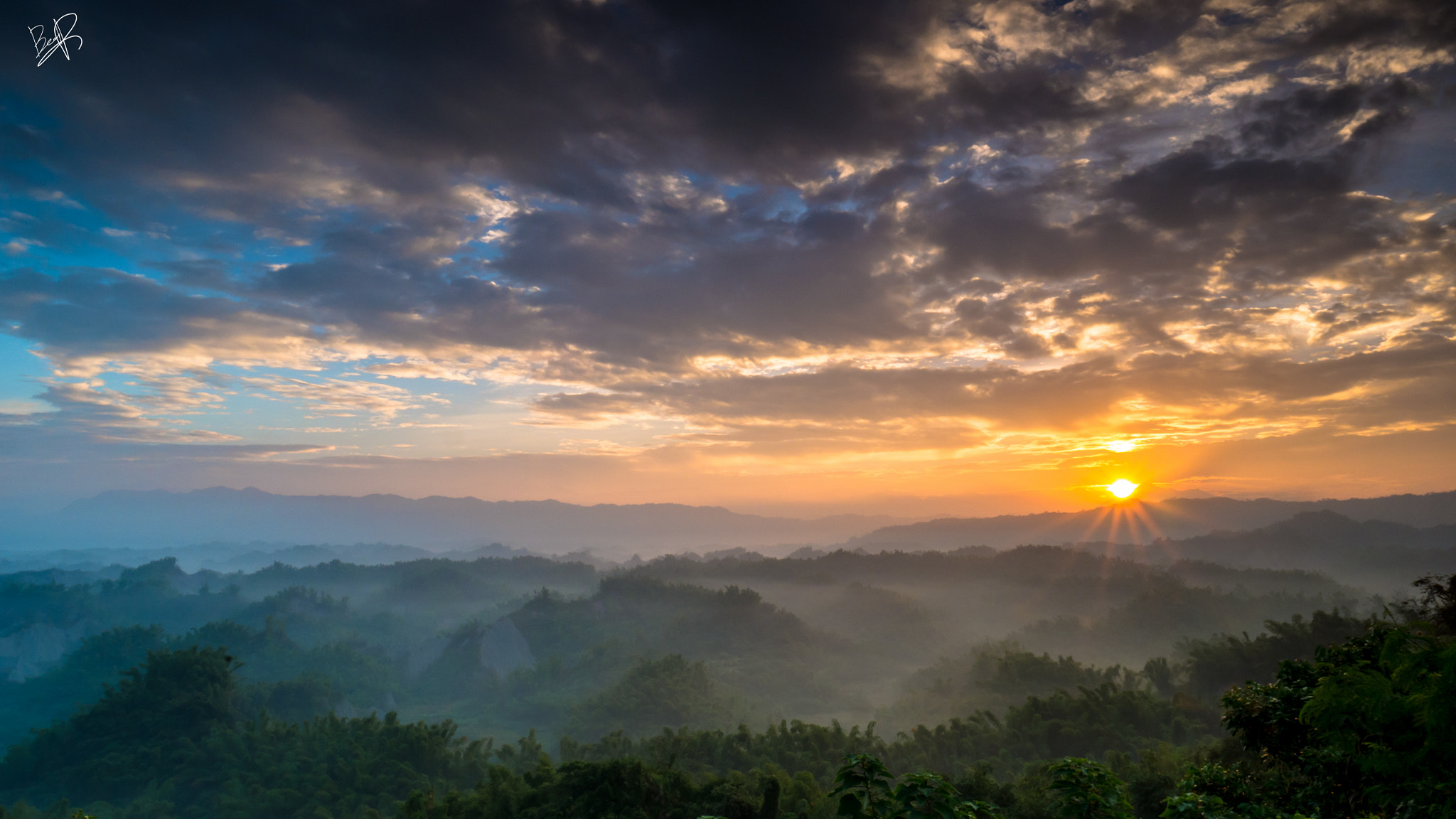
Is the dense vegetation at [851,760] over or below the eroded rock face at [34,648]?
over

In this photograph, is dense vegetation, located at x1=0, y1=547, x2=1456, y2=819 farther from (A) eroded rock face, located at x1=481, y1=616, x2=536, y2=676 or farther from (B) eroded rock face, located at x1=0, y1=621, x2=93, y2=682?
(B) eroded rock face, located at x1=0, y1=621, x2=93, y2=682

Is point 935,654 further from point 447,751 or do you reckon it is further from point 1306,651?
point 447,751

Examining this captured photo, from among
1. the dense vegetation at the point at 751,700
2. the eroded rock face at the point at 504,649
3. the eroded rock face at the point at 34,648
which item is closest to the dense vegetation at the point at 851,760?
the dense vegetation at the point at 751,700

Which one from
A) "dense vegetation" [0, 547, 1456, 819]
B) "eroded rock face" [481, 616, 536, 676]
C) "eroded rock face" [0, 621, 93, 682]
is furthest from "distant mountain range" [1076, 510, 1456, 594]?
"eroded rock face" [0, 621, 93, 682]

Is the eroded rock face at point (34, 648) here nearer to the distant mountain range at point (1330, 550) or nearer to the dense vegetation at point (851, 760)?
the dense vegetation at point (851, 760)

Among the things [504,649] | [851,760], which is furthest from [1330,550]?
[851,760]

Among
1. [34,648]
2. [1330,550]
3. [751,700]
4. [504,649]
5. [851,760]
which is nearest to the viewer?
[851,760]

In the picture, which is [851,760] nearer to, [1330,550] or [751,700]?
[751,700]

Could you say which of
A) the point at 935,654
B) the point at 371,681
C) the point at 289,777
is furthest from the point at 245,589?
the point at 935,654

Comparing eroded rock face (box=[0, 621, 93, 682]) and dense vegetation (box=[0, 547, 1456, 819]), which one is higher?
dense vegetation (box=[0, 547, 1456, 819])
